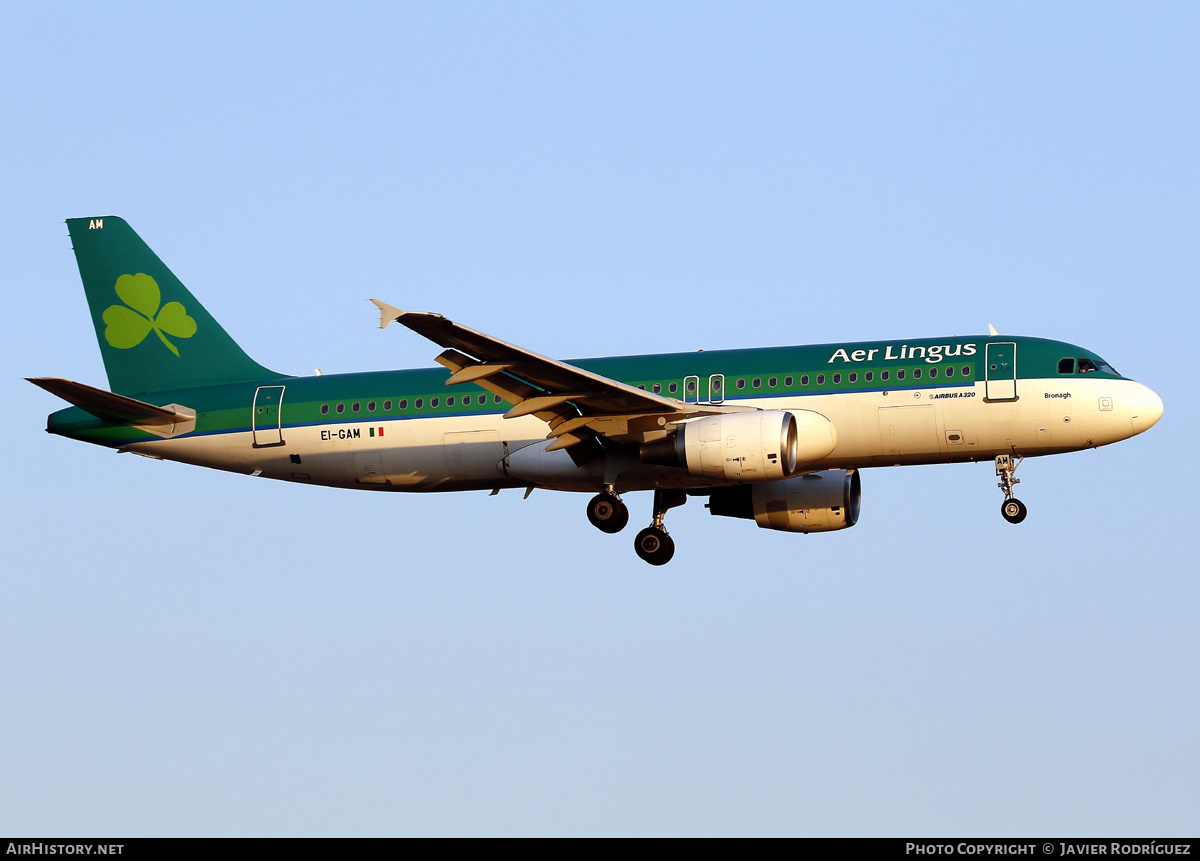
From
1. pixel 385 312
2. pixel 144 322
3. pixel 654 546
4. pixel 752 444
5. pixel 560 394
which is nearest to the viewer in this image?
pixel 385 312

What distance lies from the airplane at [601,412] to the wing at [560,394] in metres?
0.05

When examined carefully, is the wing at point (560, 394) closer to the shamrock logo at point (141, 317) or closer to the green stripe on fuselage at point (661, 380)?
the green stripe on fuselage at point (661, 380)

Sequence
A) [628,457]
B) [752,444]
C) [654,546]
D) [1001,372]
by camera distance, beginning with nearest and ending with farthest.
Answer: [752,444] → [1001,372] → [628,457] → [654,546]

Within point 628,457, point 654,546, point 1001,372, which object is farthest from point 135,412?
point 1001,372

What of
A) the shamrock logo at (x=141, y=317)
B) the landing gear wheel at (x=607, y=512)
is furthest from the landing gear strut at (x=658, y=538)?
the shamrock logo at (x=141, y=317)

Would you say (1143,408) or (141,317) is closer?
(1143,408)

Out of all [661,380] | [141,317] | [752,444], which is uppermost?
[141,317]

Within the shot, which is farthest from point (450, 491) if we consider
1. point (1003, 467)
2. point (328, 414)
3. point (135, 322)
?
point (1003, 467)

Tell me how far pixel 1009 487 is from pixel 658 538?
337 inches

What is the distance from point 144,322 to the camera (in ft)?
144

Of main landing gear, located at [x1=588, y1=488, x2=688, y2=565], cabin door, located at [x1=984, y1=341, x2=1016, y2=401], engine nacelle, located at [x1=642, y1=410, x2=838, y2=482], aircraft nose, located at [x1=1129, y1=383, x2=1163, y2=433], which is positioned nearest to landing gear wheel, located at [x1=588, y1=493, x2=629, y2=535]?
main landing gear, located at [x1=588, y1=488, x2=688, y2=565]

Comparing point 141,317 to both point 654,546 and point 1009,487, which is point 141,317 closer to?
point 654,546

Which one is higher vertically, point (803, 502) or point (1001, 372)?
point (1001, 372)
